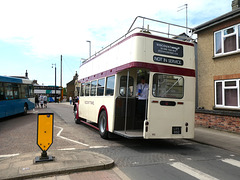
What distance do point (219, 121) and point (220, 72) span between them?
8.79 ft

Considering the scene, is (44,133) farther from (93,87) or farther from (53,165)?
(93,87)

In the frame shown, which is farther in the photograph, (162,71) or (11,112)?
(11,112)

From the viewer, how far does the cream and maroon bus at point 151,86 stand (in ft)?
21.7

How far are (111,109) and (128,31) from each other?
2.67 m

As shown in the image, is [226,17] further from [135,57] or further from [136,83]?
[135,57]

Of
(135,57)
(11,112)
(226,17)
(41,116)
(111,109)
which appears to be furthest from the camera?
(11,112)

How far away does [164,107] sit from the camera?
6.76 metres

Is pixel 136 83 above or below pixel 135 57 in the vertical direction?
below

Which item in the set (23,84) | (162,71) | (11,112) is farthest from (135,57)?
Answer: (23,84)

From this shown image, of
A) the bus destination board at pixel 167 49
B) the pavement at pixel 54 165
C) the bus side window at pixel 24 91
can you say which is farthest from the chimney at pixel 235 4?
the bus side window at pixel 24 91

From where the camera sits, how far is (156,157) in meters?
5.94

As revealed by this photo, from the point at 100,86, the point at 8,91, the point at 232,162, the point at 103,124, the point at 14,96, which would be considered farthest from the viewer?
the point at 14,96

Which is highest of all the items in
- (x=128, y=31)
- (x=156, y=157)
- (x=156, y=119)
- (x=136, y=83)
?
(x=128, y=31)

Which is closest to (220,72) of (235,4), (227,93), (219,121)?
(227,93)
